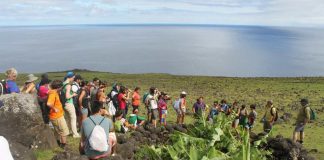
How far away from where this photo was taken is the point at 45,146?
13.7 m

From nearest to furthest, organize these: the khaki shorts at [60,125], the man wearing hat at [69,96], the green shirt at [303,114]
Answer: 1. the khaki shorts at [60,125]
2. the man wearing hat at [69,96]
3. the green shirt at [303,114]

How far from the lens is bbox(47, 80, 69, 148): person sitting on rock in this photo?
13125 millimetres

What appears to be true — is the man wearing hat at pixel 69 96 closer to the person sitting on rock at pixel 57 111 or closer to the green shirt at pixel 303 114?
the person sitting on rock at pixel 57 111

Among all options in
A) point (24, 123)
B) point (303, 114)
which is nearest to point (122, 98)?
point (24, 123)

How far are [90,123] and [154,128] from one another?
8682 mm

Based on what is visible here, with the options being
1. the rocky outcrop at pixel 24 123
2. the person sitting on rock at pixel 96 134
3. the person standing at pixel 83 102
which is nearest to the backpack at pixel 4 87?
the rocky outcrop at pixel 24 123

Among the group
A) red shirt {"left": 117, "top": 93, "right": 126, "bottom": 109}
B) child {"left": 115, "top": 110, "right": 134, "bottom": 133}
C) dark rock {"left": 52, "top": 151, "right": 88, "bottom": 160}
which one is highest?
red shirt {"left": 117, "top": 93, "right": 126, "bottom": 109}

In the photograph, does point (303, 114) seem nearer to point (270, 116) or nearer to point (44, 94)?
point (270, 116)

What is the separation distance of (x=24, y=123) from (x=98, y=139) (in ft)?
16.9

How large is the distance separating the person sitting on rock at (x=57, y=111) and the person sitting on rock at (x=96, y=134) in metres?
3.99

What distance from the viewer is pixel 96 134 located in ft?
30.1

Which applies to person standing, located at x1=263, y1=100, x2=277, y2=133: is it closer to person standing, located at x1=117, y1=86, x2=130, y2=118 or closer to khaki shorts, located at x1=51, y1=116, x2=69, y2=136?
person standing, located at x1=117, y1=86, x2=130, y2=118

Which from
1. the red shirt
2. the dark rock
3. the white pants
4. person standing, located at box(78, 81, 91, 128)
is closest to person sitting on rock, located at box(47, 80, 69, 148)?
the white pants

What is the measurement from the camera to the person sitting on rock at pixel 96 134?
9.18 m
